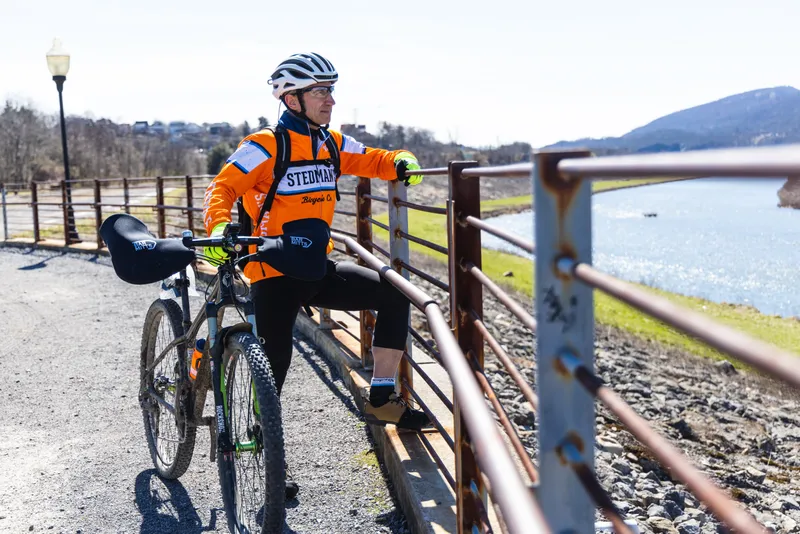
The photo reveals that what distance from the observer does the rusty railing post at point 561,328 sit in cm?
133

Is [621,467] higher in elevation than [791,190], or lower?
lower

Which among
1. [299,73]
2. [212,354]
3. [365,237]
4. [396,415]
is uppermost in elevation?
[299,73]

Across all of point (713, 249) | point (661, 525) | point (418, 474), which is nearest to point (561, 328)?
point (418, 474)

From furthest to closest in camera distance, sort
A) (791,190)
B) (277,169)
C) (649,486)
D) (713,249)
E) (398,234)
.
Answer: (713,249) < (649,486) < (398,234) < (277,169) < (791,190)

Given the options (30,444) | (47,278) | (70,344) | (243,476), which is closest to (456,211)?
(243,476)

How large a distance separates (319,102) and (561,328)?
126 inches

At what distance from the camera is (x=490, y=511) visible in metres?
4.00

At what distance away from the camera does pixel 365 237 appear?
580cm

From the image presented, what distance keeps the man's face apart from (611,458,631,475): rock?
3.49 meters

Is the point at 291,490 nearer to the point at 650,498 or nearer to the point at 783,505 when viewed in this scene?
the point at 650,498

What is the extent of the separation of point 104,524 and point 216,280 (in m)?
1.32

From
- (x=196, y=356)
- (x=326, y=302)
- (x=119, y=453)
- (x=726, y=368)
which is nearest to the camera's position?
(x=196, y=356)

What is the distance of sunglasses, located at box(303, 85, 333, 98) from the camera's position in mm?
4309

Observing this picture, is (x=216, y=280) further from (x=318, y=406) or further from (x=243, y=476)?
(x=318, y=406)
